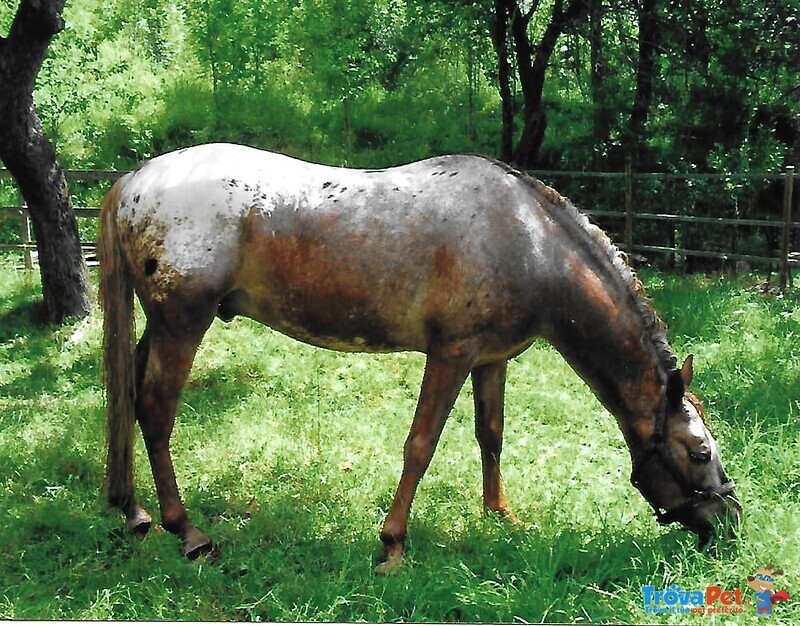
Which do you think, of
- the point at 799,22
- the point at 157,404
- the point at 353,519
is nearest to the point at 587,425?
the point at 353,519

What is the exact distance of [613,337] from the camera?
131 inches

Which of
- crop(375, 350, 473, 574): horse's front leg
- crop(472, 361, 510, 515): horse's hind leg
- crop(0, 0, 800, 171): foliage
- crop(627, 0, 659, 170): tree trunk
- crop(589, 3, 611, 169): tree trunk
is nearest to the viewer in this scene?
crop(375, 350, 473, 574): horse's front leg

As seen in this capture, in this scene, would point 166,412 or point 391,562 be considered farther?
point 166,412

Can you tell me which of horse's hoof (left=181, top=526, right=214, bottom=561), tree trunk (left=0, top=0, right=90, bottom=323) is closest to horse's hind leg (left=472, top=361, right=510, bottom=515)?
horse's hoof (left=181, top=526, right=214, bottom=561)

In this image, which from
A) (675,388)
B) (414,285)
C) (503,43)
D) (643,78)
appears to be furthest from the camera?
(643,78)

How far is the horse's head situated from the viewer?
127 inches

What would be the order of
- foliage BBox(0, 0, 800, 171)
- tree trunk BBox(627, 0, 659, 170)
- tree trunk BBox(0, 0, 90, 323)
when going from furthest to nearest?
tree trunk BBox(627, 0, 659, 170)
foliage BBox(0, 0, 800, 171)
tree trunk BBox(0, 0, 90, 323)

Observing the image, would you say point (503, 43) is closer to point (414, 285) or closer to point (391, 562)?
point (414, 285)

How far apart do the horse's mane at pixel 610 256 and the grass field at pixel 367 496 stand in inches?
34.3

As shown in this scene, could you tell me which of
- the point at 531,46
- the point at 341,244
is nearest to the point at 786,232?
the point at 531,46

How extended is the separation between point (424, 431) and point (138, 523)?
4.86 ft

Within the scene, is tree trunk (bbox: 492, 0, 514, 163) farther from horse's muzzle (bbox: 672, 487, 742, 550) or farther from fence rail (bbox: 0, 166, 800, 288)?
horse's muzzle (bbox: 672, 487, 742, 550)

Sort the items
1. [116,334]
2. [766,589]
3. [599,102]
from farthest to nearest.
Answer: [599,102]
[116,334]
[766,589]

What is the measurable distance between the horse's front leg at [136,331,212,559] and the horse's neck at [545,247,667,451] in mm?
1693
